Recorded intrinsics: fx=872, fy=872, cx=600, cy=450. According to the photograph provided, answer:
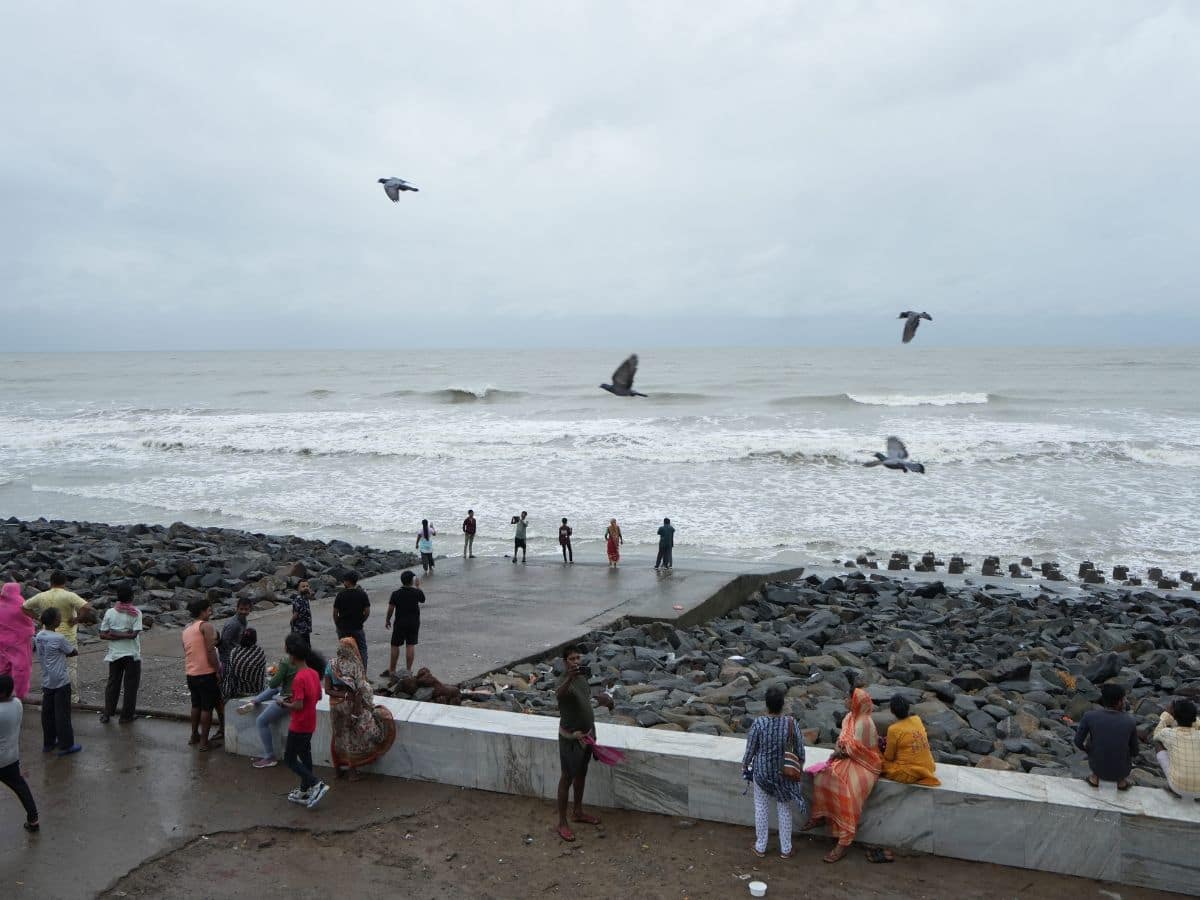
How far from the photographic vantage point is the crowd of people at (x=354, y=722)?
4.87 m

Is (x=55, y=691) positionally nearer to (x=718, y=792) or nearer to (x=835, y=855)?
(x=718, y=792)

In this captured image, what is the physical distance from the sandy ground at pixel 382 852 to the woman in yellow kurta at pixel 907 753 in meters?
0.44

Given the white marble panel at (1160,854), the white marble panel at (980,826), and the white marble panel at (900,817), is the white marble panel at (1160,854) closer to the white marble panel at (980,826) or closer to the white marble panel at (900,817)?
the white marble panel at (980,826)

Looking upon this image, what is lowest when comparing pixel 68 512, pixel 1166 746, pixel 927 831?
pixel 68 512

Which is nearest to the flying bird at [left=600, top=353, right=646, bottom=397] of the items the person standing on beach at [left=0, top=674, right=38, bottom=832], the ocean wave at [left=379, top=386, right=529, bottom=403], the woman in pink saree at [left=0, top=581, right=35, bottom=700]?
the woman in pink saree at [left=0, top=581, right=35, bottom=700]

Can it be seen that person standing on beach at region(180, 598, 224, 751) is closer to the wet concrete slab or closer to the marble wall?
the marble wall

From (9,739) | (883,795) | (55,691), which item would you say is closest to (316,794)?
(9,739)

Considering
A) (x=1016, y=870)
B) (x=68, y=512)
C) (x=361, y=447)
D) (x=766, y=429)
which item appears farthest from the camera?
(x=766, y=429)

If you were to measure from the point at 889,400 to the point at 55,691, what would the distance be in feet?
165

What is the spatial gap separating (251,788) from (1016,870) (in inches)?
185

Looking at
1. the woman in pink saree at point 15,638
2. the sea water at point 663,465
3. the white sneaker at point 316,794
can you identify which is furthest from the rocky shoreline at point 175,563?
the white sneaker at point 316,794

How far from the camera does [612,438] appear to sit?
36219mm

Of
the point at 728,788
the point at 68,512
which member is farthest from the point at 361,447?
the point at 728,788

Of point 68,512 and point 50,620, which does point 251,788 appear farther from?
point 68,512
